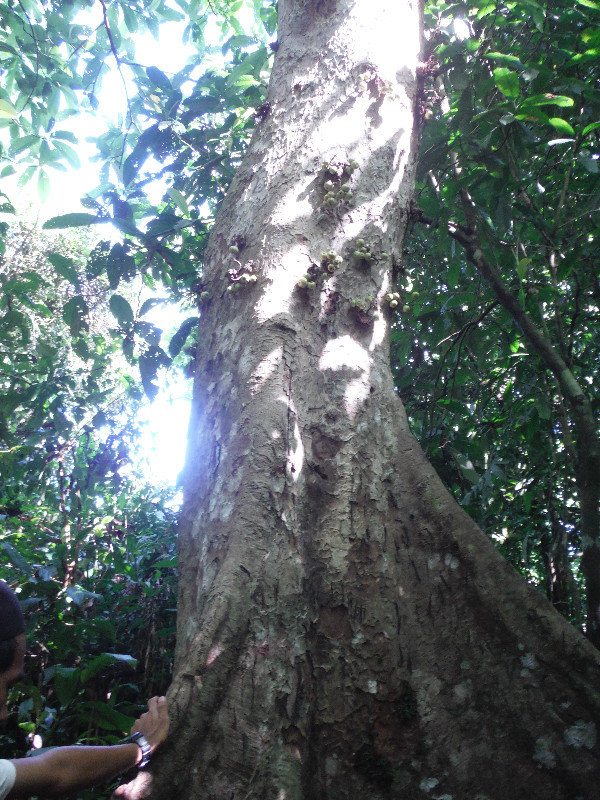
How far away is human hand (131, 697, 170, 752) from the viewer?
127cm

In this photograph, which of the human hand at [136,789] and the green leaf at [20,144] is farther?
the green leaf at [20,144]

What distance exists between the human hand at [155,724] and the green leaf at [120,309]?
2.11 m

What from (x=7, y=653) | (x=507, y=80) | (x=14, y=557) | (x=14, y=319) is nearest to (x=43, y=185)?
(x=14, y=319)

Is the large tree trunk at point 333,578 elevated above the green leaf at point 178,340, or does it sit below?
below

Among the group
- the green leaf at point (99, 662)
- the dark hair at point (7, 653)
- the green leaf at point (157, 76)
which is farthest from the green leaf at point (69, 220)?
the green leaf at point (99, 662)

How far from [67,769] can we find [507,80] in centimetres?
289

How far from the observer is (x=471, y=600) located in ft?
5.08

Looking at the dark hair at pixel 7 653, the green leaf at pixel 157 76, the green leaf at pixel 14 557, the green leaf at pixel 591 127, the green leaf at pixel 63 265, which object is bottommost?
the dark hair at pixel 7 653

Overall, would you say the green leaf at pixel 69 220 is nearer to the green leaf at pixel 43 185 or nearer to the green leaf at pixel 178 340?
the green leaf at pixel 178 340

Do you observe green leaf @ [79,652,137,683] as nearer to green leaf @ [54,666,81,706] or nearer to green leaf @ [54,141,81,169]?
green leaf @ [54,666,81,706]

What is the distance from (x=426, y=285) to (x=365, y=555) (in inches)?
132

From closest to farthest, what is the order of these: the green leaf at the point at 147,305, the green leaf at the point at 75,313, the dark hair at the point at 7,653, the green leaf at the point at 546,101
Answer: the dark hair at the point at 7,653, the green leaf at the point at 546,101, the green leaf at the point at 75,313, the green leaf at the point at 147,305

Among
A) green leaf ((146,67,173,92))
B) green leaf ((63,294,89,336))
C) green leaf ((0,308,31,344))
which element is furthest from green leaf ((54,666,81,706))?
green leaf ((146,67,173,92))

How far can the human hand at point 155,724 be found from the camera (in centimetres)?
127
